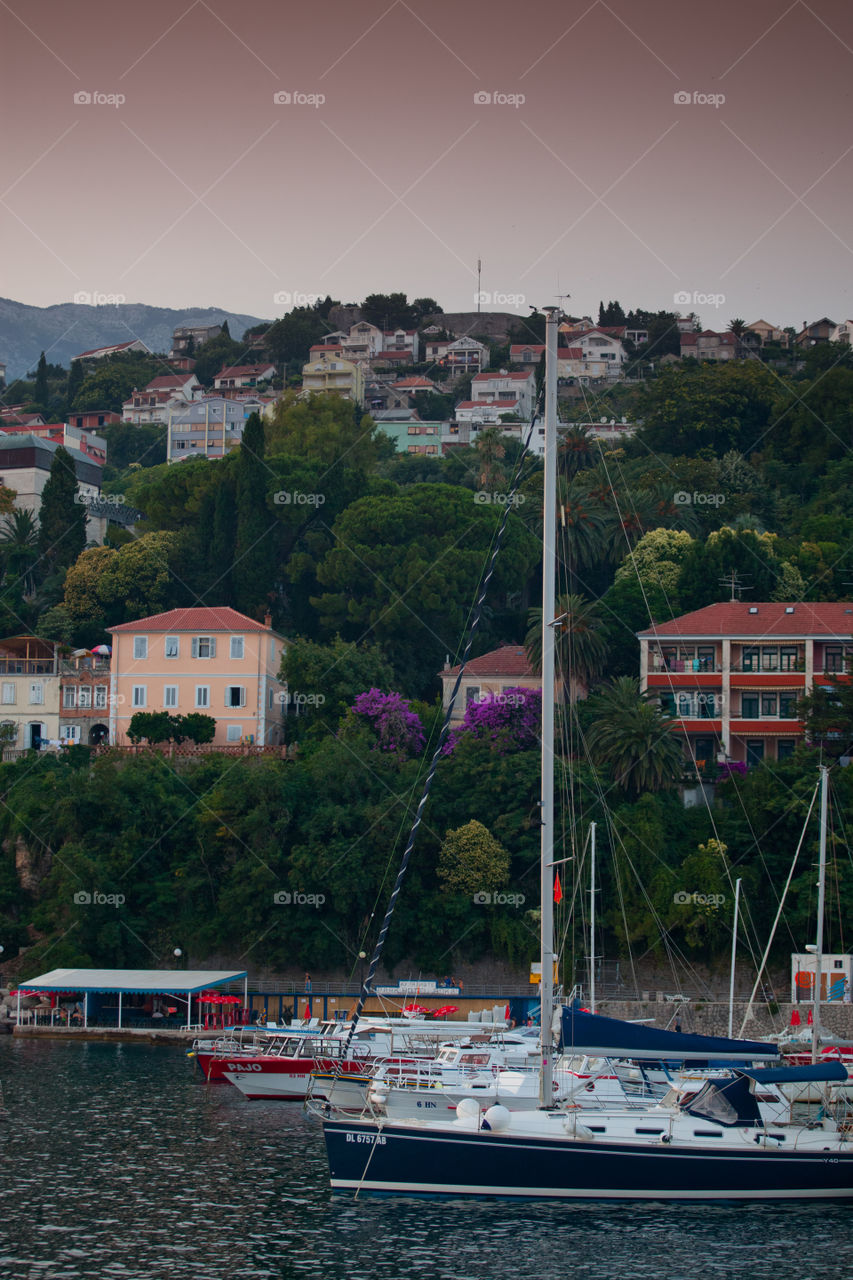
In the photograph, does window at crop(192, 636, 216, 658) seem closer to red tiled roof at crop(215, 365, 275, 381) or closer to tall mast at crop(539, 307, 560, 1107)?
tall mast at crop(539, 307, 560, 1107)

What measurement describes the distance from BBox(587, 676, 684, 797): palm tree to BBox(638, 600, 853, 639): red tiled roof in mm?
7691

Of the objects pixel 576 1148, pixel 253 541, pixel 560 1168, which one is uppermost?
pixel 253 541

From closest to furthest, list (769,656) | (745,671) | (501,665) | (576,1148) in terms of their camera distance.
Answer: (576,1148)
(745,671)
(769,656)
(501,665)

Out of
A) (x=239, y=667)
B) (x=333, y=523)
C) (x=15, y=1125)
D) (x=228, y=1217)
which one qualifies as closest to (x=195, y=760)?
(x=239, y=667)

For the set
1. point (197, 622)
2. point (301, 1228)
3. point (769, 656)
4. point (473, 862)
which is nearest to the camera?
point (301, 1228)

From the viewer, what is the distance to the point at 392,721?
68.5 meters

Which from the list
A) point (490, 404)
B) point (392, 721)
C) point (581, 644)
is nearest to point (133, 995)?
point (392, 721)

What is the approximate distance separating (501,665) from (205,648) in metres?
14.6

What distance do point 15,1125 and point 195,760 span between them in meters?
33.4

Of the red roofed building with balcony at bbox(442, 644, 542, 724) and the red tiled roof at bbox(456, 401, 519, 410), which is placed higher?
the red tiled roof at bbox(456, 401, 519, 410)

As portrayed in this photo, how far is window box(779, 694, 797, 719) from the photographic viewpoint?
67625mm

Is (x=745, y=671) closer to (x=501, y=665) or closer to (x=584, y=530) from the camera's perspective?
(x=501, y=665)

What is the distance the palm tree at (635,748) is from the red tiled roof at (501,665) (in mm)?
9385

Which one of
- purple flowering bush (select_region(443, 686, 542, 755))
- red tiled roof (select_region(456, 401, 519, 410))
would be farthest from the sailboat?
red tiled roof (select_region(456, 401, 519, 410))
